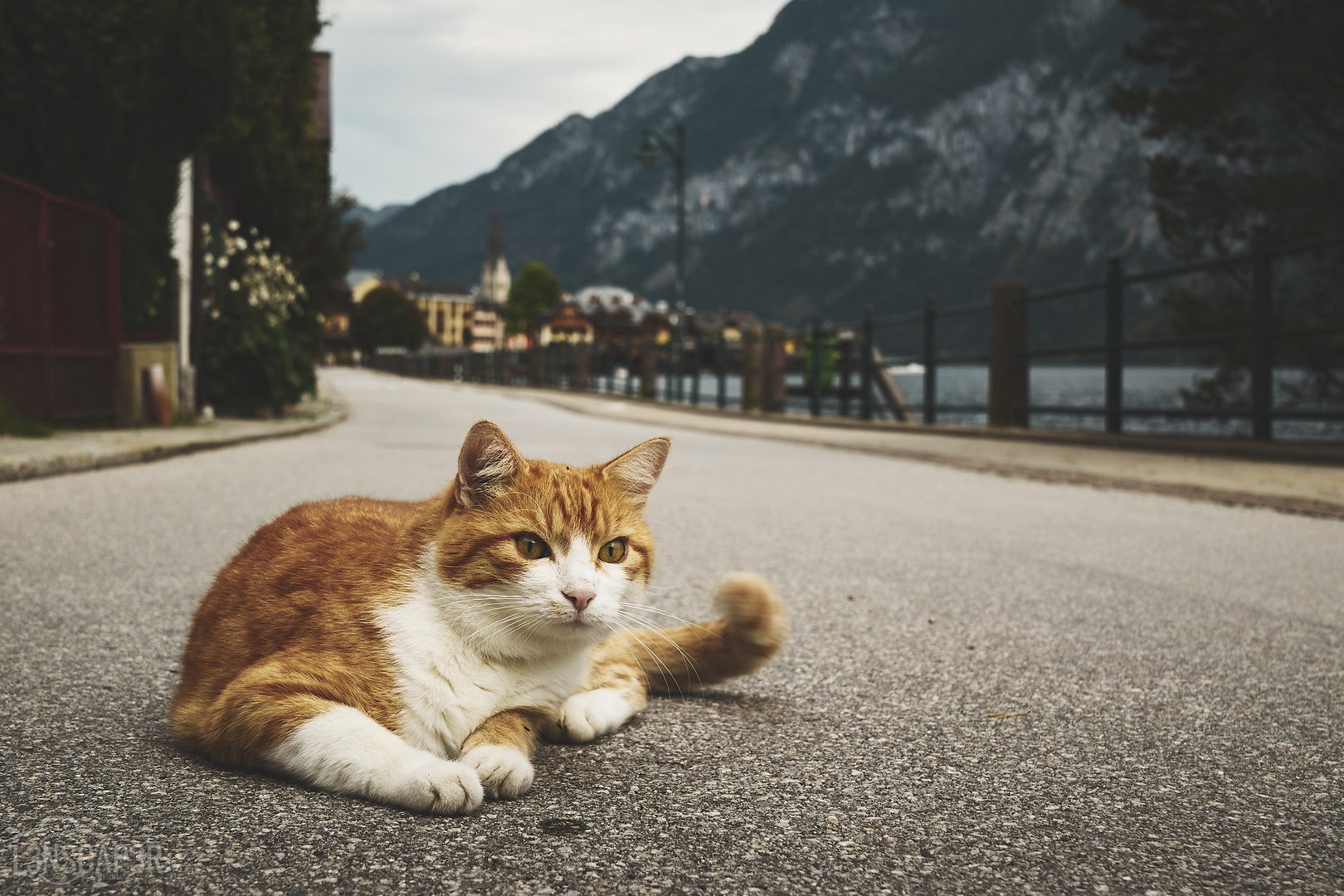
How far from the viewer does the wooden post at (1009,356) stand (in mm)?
12375

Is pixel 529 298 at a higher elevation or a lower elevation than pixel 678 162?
higher

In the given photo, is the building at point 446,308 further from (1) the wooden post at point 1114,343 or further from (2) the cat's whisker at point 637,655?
(2) the cat's whisker at point 637,655

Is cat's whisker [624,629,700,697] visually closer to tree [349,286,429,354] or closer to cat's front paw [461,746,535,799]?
cat's front paw [461,746,535,799]

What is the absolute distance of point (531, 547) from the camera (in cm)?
184

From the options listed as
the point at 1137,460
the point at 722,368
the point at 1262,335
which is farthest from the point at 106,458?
the point at 722,368

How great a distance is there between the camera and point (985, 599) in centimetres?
371

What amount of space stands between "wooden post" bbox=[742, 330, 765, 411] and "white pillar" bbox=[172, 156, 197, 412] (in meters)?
10.4

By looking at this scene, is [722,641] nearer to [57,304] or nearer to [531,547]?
[531,547]

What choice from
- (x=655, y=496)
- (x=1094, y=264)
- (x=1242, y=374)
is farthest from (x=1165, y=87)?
(x=1094, y=264)

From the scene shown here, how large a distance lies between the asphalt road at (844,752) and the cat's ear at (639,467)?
1.70ft

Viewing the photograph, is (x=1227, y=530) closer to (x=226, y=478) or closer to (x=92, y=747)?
(x=92, y=747)

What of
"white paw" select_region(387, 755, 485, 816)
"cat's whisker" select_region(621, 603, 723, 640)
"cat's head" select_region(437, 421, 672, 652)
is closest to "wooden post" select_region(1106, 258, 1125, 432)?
"cat's whisker" select_region(621, 603, 723, 640)

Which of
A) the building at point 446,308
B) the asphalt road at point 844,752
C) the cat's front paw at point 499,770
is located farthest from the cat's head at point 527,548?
the building at point 446,308

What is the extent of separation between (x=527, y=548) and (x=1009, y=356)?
1152 centimetres
